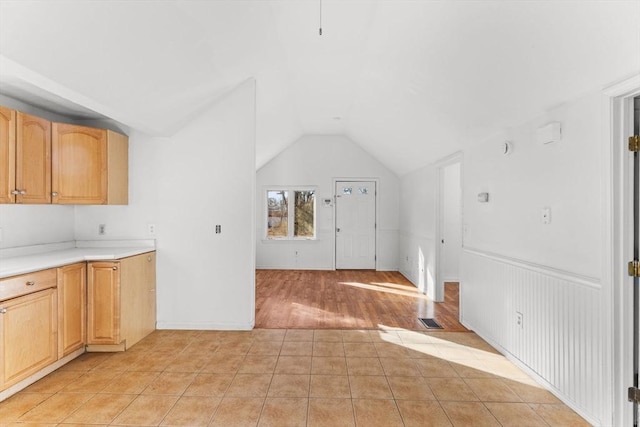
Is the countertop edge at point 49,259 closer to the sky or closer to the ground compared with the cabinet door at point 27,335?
closer to the sky

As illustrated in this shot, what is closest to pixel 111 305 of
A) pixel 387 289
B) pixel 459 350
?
pixel 459 350

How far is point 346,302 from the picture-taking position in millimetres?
4723

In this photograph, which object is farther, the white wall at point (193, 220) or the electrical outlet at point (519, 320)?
the white wall at point (193, 220)

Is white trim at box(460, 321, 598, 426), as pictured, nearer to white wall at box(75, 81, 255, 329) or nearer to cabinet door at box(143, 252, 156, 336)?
white wall at box(75, 81, 255, 329)

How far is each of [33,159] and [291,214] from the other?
16.1 ft

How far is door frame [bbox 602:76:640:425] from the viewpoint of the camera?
1.86 meters

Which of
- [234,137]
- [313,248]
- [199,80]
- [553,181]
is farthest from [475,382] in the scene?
[313,248]

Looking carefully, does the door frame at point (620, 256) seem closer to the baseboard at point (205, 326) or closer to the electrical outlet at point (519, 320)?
the electrical outlet at point (519, 320)

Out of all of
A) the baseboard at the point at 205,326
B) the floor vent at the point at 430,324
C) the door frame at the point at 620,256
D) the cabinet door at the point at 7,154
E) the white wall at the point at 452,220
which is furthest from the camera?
the white wall at the point at 452,220

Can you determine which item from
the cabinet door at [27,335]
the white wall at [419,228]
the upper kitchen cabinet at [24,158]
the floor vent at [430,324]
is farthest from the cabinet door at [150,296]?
the white wall at [419,228]

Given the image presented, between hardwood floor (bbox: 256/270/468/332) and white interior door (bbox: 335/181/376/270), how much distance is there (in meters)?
0.75

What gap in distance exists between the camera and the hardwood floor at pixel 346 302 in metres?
3.84

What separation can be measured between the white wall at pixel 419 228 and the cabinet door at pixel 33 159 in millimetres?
4601

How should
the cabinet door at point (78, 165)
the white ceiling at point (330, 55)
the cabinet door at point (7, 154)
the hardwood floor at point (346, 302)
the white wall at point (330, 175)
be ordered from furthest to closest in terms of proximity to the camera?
the white wall at point (330, 175) < the hardwood floor at point (346, 302) < the cabinet door at point (78, 165) < the cabinet door at point (7, 154) < the white ceiling at point (330, 55)
